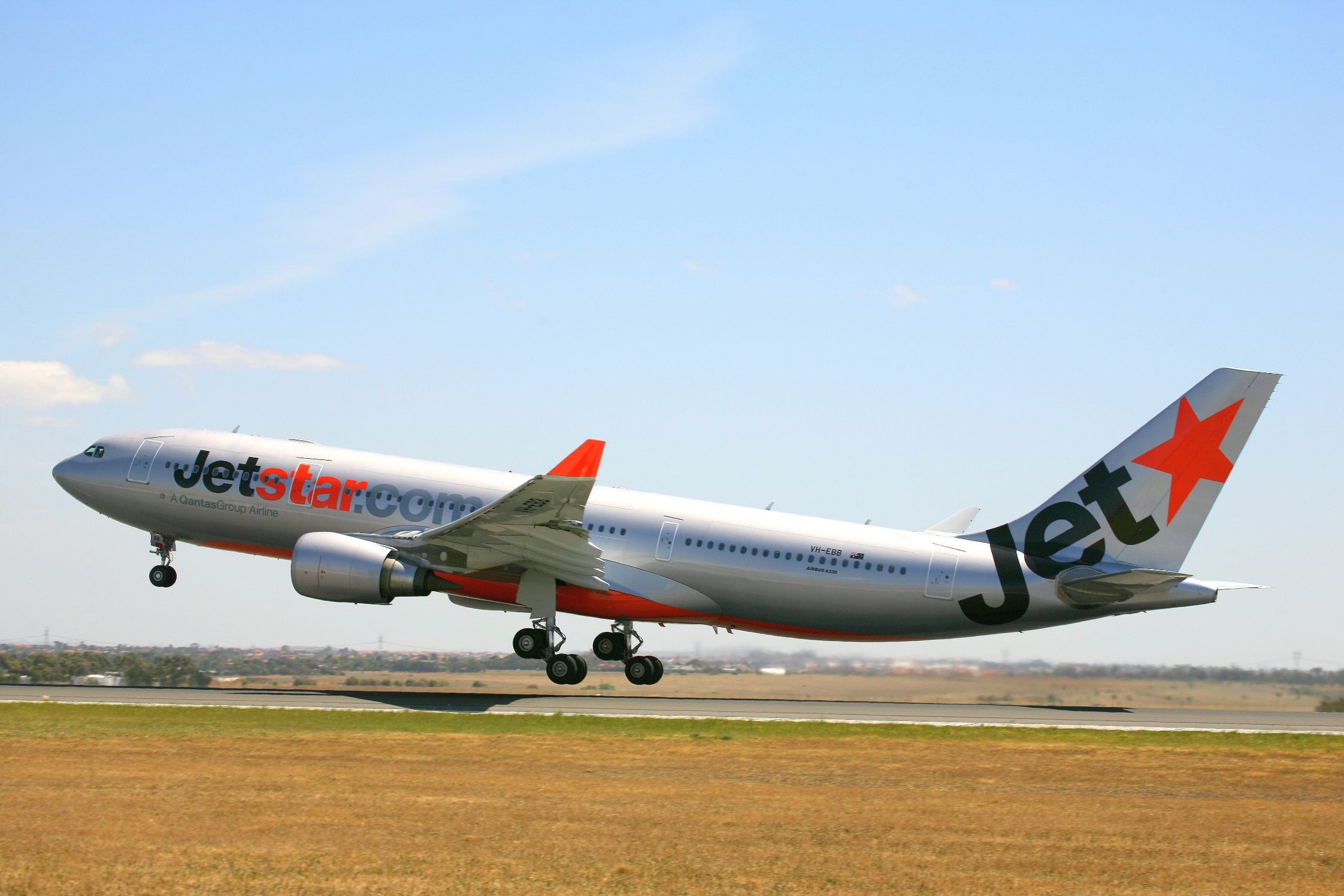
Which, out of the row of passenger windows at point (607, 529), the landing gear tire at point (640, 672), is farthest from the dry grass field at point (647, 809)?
the landing gear tire at point (640, 672)

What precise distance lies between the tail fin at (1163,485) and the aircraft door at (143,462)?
26.2 meters

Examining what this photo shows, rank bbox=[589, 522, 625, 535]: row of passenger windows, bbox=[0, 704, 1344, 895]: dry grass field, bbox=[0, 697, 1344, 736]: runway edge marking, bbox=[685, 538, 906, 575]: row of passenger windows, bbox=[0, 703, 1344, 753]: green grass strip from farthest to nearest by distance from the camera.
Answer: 1. bbox=[589, 522, 625, 535]: row of passenger windows
2. bbox=[685, 538, 906, 575]: row of passenger windows
3. bbox=[0, 697, 1344, 736]: runway edge marking
4. bbox=[0, 703, 1344, 753]: green grass strip
5. bbox=[0, 704, 1344, 895]: dry grass field

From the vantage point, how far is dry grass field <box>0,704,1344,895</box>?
14.9m

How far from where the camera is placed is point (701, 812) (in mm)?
18797

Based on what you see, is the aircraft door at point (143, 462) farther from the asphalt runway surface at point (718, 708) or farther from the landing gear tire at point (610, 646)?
the landing gear tire at point (610, 646)

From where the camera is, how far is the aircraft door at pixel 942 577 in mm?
35938

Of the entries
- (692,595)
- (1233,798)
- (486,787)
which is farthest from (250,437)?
(1233,798)

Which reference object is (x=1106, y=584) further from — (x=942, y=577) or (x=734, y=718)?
(x=734, y=718)

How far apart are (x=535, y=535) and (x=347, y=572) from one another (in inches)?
200

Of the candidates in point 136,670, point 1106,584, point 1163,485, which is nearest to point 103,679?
point 136,670

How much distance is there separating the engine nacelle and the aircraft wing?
82 centimetres

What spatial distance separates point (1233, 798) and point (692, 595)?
61.3 ft

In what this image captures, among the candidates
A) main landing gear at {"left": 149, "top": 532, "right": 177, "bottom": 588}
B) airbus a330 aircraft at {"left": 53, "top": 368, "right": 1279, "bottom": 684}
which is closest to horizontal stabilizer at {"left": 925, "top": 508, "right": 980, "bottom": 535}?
airbus a330 aircraft at {"left": 53, "top": 368, "right": 1279, "bottom": 684}

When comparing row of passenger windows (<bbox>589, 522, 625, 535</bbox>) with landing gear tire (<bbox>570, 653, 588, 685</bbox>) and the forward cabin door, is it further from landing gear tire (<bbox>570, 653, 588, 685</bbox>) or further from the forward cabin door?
landing gear tire (<bbox>570, 653, 588, 685</bbox>)
